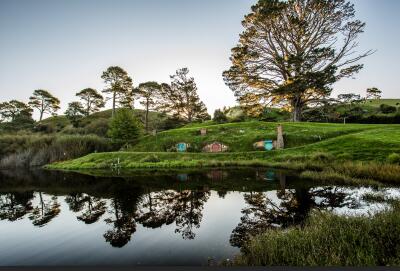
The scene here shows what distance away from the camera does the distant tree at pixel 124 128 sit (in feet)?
153

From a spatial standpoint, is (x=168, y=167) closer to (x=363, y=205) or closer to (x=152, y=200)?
(x=152, y=200)

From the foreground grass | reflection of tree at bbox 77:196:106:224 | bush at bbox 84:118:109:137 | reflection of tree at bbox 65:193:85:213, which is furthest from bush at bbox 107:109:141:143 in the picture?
the foreground grass

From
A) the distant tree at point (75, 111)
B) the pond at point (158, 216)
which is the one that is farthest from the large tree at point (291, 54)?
the distant tree at point (75, 111)

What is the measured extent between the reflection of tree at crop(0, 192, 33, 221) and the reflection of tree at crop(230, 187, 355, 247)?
12155mm

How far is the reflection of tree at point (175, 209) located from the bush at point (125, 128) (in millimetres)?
31217

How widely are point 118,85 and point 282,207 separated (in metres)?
64.5

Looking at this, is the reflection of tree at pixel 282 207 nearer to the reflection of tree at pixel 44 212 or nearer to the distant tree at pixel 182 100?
the reflection of tree at pixel 44 212

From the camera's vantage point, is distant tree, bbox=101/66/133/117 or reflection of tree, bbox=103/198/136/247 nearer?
reflection of tree, bbox=103/198/136/247

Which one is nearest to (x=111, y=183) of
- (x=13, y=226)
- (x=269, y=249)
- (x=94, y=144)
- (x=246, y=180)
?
(x=13, y=226)

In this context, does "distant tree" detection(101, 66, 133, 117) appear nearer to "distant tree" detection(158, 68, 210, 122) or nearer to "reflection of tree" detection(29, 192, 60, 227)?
"distant tree" detection(158, 68, 210, 122)

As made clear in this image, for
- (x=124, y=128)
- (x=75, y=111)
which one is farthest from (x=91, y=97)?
(x=124, y=128)

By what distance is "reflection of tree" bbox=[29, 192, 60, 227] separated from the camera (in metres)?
12.8

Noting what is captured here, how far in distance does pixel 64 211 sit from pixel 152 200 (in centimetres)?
500

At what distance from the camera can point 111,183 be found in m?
22.7
